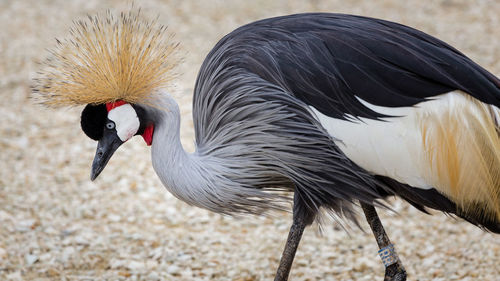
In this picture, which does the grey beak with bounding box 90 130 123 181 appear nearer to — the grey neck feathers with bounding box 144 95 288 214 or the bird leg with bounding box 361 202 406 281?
the grey neck feathers with bounding box 144 95 288 214

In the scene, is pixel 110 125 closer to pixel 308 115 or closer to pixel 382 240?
pixel 308 115

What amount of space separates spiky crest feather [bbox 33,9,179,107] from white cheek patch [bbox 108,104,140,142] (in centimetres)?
3

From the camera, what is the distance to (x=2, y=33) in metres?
5.79

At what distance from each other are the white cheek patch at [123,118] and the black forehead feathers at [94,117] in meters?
0.02

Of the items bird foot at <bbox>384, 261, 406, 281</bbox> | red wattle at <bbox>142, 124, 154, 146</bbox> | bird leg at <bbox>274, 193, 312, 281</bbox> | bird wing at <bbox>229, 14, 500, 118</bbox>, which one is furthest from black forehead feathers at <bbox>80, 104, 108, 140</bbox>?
bird foot at <bbox>384, 261, 406, 281</bbox>

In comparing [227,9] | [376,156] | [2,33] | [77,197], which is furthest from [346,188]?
[2,33]

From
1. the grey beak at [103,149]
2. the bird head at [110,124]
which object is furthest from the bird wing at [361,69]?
the grey beak at [103,149]

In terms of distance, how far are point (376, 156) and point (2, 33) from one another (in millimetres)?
4632

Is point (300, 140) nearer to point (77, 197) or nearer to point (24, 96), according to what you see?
point (77, 197)

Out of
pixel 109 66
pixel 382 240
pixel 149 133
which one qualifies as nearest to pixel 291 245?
pixel 382 240

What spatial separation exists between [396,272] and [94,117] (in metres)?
1.16

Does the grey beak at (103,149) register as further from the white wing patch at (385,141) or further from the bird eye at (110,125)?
the white wing patch at (385,141)

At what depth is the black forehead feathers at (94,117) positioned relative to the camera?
2.20m

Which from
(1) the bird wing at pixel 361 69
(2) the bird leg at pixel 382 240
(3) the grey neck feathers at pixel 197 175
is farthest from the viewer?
(2) the bird leg at pixel 382 240
